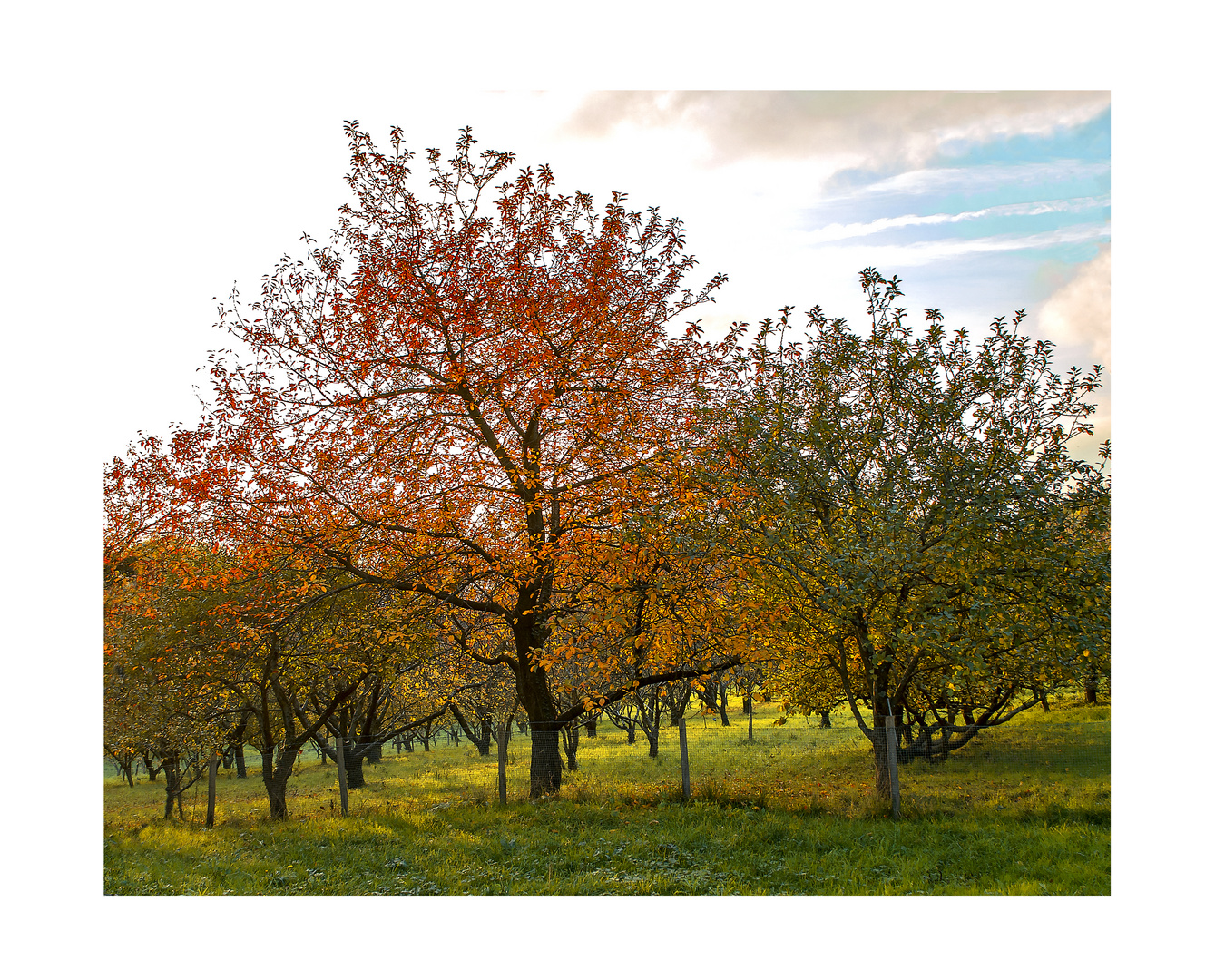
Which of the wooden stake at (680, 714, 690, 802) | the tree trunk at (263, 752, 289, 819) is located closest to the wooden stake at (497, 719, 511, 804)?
the wooden stake at (680, 714, 690, 802)

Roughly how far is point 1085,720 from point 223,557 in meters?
12.9

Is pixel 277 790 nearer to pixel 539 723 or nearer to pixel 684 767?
pixel 539 723

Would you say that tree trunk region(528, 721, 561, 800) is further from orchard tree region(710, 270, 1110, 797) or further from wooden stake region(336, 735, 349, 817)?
orchard tree region(710, 270, 1110, 797)

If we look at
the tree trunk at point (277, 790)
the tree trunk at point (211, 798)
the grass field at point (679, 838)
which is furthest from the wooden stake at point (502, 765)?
the tree trunk at point (211, 798)

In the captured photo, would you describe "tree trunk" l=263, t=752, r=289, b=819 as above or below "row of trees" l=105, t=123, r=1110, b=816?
below

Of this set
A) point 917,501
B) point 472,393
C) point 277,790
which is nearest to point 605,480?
point 472,393

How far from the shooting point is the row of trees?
A: 22.9 feet

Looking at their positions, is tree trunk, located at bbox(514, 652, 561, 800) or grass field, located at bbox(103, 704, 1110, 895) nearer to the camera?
grass field, located at bbox(103, 704, 1110, 895)

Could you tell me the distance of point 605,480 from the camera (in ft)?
28.0

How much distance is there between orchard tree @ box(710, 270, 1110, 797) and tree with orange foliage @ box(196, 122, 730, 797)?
1.30m

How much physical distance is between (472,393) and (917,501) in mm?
5554
